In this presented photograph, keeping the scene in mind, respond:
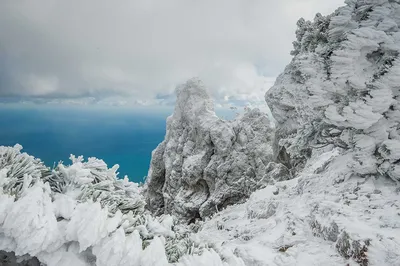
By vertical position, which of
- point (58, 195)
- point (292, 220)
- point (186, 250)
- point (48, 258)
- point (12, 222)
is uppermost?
point (58, 195)

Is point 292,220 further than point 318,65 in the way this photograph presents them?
No

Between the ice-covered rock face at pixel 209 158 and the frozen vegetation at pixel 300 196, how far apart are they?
13.2m

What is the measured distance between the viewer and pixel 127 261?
Result: 395cm

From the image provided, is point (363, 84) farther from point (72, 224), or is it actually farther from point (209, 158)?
point (209, 158)

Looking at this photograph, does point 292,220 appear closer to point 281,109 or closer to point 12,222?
point 12,222

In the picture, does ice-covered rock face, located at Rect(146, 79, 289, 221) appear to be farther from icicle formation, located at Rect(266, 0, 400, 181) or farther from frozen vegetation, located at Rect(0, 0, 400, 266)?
icicle formation, located at Rect(266, 0, 400, 181)

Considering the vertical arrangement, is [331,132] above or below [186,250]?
above

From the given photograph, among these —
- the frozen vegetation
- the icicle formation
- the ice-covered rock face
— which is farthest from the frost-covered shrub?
the ice-covered rock face

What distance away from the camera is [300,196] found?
10.4 metres

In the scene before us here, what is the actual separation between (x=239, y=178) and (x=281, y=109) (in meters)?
14.9

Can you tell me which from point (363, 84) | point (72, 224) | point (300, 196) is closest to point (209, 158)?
point (300, 196)

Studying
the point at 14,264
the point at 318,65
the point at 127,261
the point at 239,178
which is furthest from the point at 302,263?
the point at 239,178

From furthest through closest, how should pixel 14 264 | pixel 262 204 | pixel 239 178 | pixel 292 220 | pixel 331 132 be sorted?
pixel 239 178 → pixel 262 204 → pixel 331 132 → pixel 292 220 → pixel 14 264

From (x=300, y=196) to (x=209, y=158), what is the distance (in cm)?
2384
